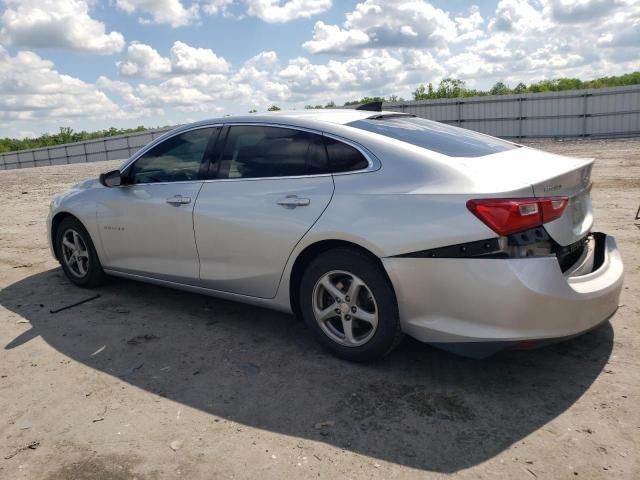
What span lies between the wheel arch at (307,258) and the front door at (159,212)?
3.05ft

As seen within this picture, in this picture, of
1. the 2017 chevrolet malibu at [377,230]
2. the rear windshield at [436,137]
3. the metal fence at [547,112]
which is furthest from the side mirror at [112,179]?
the metal fence at [547,112]

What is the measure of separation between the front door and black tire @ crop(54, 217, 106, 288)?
0.25 m

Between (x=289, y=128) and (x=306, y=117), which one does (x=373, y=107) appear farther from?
(x=289, y=128)

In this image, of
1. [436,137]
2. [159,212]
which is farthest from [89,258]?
[436,137]

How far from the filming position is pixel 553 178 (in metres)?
3.20

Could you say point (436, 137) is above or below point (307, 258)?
above

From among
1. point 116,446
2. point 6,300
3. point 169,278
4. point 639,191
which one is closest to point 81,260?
point 6,300

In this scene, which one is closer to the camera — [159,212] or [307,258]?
[307,258]

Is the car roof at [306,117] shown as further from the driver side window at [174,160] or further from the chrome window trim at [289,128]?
the driver side window at [174,160]

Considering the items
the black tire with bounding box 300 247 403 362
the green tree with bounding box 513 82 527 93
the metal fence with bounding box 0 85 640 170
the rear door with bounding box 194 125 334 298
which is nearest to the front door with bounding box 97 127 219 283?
the rear door with bounding box 194 125 334 298

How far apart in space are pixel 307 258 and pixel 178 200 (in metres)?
1.29

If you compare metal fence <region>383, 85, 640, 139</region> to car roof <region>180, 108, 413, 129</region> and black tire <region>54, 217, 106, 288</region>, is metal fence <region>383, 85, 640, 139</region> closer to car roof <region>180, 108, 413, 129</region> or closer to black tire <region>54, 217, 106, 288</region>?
car roof <region>180, 108, 413, 129</region>

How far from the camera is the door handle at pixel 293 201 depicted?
145 inches

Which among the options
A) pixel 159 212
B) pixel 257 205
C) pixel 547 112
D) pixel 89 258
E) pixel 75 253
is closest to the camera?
pixel 257 205
